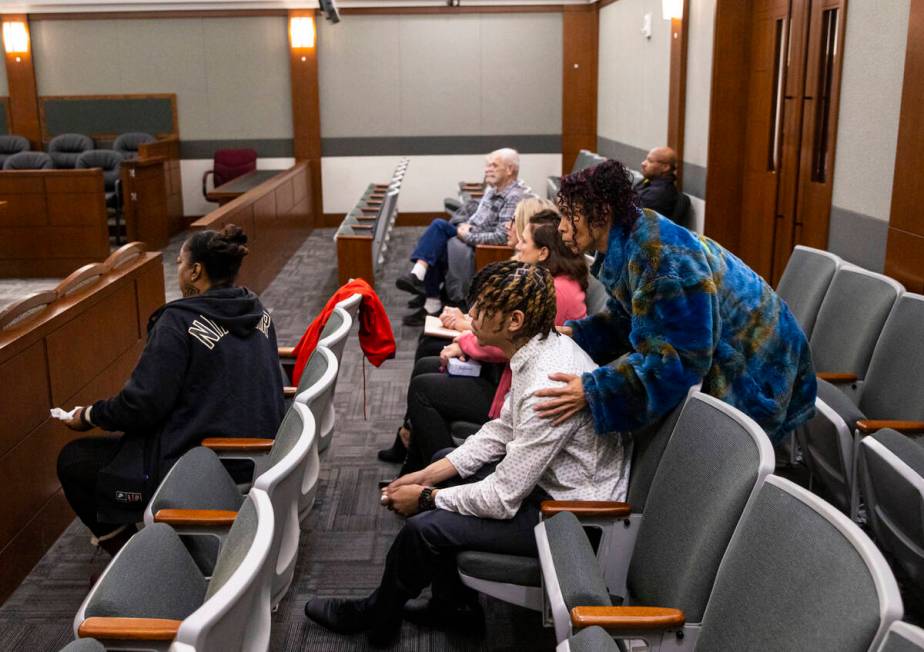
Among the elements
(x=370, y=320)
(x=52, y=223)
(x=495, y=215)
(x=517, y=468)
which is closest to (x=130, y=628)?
(x=517, y=468)

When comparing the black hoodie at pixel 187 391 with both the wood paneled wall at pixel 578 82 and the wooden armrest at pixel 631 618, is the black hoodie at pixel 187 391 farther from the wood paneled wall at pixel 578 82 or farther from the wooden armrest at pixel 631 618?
the wood paneled wall at pixel 578 82

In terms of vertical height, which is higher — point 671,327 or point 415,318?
point 671,327

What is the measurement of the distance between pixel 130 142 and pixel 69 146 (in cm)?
68

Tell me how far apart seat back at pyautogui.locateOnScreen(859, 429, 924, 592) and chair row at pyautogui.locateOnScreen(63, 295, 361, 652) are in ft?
4.77

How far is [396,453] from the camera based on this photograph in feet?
14.1

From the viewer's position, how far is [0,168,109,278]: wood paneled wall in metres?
8.83

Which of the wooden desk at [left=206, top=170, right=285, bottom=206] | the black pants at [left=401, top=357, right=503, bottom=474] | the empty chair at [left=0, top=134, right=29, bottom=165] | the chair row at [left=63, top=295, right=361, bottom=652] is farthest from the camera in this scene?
the empty chair at [left=0, top=134, right=29, bottom=165]

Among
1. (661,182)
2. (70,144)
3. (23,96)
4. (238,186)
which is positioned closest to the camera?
(661,182)

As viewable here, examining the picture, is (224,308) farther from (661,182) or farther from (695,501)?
(661,182)

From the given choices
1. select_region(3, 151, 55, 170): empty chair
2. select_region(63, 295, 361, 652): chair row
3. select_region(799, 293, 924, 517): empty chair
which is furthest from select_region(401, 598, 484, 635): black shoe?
select_region(3, 151, 55, 170): empty chair

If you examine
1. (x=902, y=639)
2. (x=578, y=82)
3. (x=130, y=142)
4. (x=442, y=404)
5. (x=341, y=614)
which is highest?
(x=578, y=82)

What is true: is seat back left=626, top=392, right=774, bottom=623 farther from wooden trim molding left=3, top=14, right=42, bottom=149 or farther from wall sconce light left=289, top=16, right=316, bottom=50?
wooden trim molding left=3, top=14, right=42, bottom=149

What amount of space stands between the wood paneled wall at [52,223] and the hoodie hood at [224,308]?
6403mm

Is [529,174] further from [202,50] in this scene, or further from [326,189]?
[202,50]
